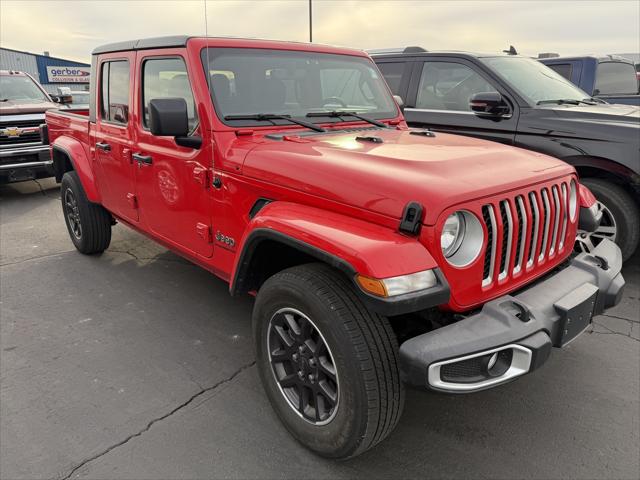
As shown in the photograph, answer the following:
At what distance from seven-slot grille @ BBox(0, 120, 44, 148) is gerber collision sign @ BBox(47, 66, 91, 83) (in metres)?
25.0

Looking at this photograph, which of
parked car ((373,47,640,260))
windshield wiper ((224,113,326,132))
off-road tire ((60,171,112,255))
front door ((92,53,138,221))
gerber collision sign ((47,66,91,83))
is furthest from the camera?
gerber collision sign ((47,66,91,83))

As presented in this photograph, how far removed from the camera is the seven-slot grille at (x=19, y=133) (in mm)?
7422

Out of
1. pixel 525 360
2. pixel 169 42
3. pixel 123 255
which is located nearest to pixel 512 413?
pixel 525 360

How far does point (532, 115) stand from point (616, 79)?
171 inches

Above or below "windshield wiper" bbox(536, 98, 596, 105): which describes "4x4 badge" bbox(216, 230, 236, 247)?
below

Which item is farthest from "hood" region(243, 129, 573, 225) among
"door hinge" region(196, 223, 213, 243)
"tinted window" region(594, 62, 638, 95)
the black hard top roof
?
"tinted window" region(594, 62, 638, 95)

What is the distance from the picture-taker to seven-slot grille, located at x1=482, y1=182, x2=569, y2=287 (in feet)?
6.75

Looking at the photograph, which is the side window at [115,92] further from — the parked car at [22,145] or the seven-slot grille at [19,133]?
the seven-slot grille at [19,133]

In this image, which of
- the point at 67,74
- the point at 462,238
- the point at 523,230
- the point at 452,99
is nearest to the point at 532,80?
the point at 452,99

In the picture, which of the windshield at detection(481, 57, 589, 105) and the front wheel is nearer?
the front wheel

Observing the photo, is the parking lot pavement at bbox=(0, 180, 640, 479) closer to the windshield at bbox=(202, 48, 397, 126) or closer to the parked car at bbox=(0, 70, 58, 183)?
the windshield at bbox=(202, 48, 397, 126)

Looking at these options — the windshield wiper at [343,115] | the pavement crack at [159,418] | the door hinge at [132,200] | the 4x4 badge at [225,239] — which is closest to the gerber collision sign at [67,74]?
the door hinge at [132,200]

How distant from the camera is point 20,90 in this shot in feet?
28.6

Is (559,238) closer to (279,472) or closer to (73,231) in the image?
(279,472)
